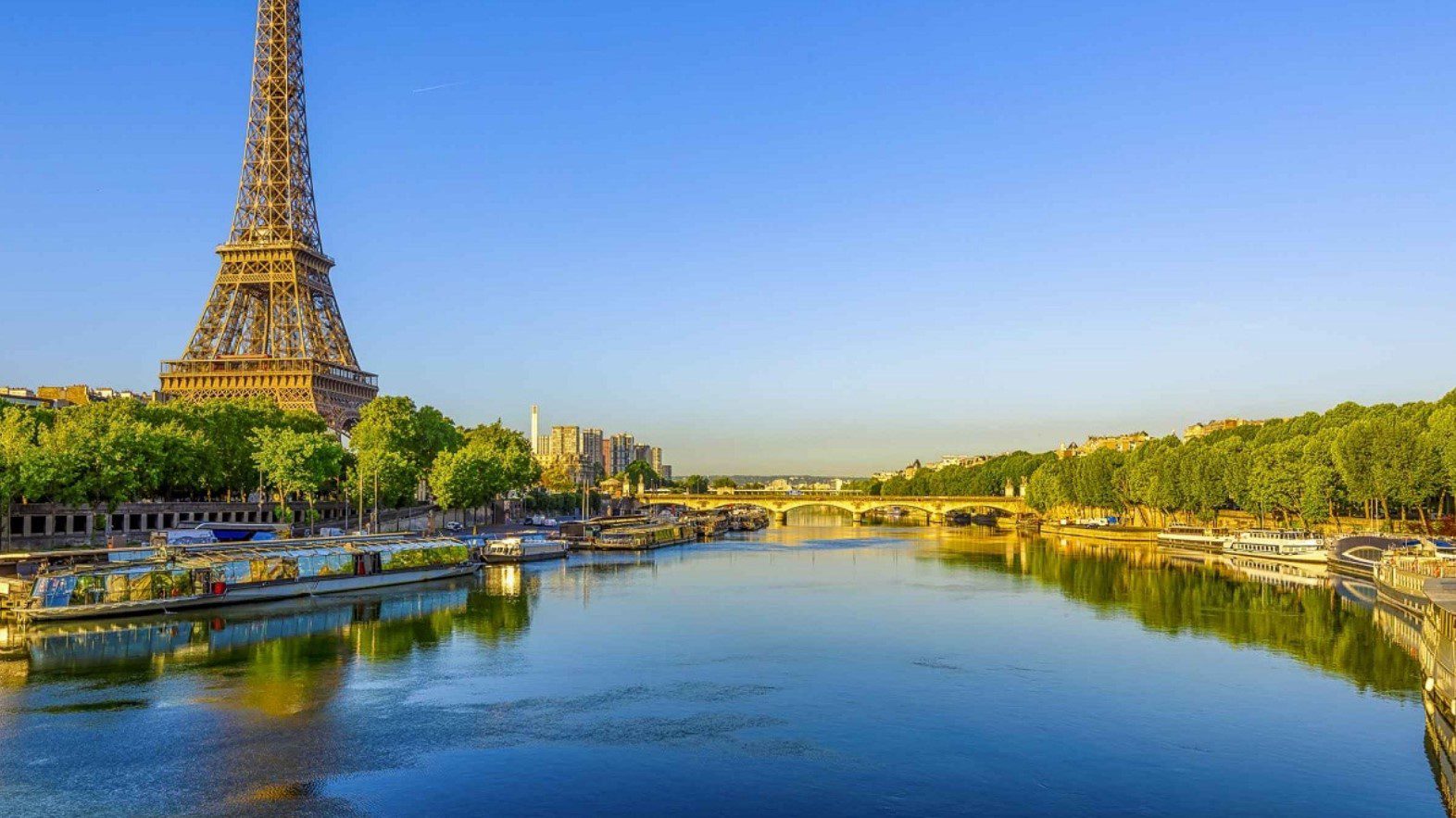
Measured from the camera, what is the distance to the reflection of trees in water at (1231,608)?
130ft

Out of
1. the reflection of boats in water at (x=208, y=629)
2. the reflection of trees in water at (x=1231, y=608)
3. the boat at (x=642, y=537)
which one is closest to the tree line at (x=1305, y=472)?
the reflection of trees in water at (x=1231, y=608)

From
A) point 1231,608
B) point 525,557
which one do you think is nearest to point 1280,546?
point 1231,608

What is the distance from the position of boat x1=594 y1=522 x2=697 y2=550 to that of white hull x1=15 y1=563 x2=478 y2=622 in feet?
106

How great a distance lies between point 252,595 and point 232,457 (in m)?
39.8

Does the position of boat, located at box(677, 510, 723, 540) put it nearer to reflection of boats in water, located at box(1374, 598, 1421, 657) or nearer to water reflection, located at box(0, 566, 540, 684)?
water reflection, located at box(0, 566, 540, 684)

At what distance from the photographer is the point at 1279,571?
74875 mm

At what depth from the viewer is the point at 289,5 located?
124 meters

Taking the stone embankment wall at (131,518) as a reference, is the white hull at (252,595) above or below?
below

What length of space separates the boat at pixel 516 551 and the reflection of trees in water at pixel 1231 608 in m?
31.0

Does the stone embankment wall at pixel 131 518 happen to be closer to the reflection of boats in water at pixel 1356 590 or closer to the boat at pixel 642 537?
the boat at pixel 642 537

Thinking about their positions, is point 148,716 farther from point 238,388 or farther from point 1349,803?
point 238,388

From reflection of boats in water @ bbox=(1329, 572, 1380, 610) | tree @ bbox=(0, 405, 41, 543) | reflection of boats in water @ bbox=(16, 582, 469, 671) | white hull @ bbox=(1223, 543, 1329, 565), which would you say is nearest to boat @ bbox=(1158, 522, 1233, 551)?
white hull @ bbox=(1223, 543, 1329, 565)

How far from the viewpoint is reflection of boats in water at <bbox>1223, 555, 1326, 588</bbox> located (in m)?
67.4

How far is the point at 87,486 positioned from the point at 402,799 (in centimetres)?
4603
